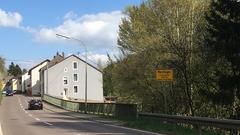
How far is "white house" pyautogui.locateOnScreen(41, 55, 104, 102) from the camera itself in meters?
121

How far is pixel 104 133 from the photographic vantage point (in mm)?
23281

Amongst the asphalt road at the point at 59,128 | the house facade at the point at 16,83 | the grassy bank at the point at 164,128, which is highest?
the house facade at the point at 16,83

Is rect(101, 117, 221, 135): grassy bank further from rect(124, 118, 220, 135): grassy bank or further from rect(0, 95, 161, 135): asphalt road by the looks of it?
rect(0, 95, 161, 135): asphalt road

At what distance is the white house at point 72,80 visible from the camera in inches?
4771

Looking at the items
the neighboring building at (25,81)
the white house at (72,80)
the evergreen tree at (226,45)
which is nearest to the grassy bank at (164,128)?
the evergreen tree at (226,45)

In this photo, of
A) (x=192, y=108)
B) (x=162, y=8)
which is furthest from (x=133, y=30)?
(x=192, y=108)

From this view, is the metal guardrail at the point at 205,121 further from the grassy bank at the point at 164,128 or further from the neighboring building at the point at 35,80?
the neighboring building at the point at 35,80

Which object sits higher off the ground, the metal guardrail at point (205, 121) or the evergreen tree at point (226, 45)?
the evergreen tree at point (226, 45)

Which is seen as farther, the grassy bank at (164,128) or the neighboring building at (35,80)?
the neighboring building at (35,80)

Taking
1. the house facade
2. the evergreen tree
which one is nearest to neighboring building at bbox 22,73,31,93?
the house facade

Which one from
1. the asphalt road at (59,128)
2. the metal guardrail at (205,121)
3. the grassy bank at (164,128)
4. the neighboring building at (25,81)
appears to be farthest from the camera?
the neighboring building at (25,81)

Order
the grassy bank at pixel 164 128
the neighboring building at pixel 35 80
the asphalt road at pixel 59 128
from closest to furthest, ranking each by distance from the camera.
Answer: the grassy bank at pixel 164 128
the asphalt road at pixel 59 128
the neighboring building at pixel 35 80

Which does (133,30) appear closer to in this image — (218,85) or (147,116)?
(218,85)

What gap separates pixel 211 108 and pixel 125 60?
9.05m
